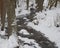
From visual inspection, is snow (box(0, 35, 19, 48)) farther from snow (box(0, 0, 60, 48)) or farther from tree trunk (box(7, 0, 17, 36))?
Answer: tree trunk (box(7, 0, 17, 36))

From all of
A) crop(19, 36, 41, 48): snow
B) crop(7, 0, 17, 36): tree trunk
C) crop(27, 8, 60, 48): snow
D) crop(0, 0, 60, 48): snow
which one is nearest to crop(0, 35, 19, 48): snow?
crop(0, 0, 60, 48): snow

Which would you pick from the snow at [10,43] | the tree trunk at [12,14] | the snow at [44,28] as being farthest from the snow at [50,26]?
the tree trunk at [12,14]

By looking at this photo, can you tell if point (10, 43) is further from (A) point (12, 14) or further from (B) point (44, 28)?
(B) point (44, 28)

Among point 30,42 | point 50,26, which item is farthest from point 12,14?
point 50,26

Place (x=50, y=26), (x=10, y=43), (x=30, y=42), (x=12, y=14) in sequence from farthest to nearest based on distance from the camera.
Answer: (x=50, y=26) → (x=30, y=42) → (x=10, y=43) → (x=12, y=14)

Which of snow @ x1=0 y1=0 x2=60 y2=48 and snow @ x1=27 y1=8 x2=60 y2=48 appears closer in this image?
snow @ x1=0 y1=0 x2=60 y2=48

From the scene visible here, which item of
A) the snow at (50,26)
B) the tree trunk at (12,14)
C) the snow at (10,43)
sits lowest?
the snow at (10,43)

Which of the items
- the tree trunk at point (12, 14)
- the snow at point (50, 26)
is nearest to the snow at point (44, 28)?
the snow at point (50, 26)

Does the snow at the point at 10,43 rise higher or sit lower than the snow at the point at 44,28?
lower

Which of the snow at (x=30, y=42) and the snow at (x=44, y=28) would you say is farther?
A: the snow at (x=30, y=42)

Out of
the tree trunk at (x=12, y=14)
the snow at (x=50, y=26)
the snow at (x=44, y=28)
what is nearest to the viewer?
the tree trunk at (x=12, y=14)

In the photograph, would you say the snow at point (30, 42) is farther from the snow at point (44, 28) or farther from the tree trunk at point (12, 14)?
the tree trunk at point (12, 14)

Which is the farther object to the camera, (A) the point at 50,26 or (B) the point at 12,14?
(A) the point at 50,26

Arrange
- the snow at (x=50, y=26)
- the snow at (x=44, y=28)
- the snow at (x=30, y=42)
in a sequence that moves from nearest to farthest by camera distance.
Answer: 1. the snow at (x=44, y=28)
2. the snow at (x=30, y=42)
3. the snow at (x=50, y=26)
